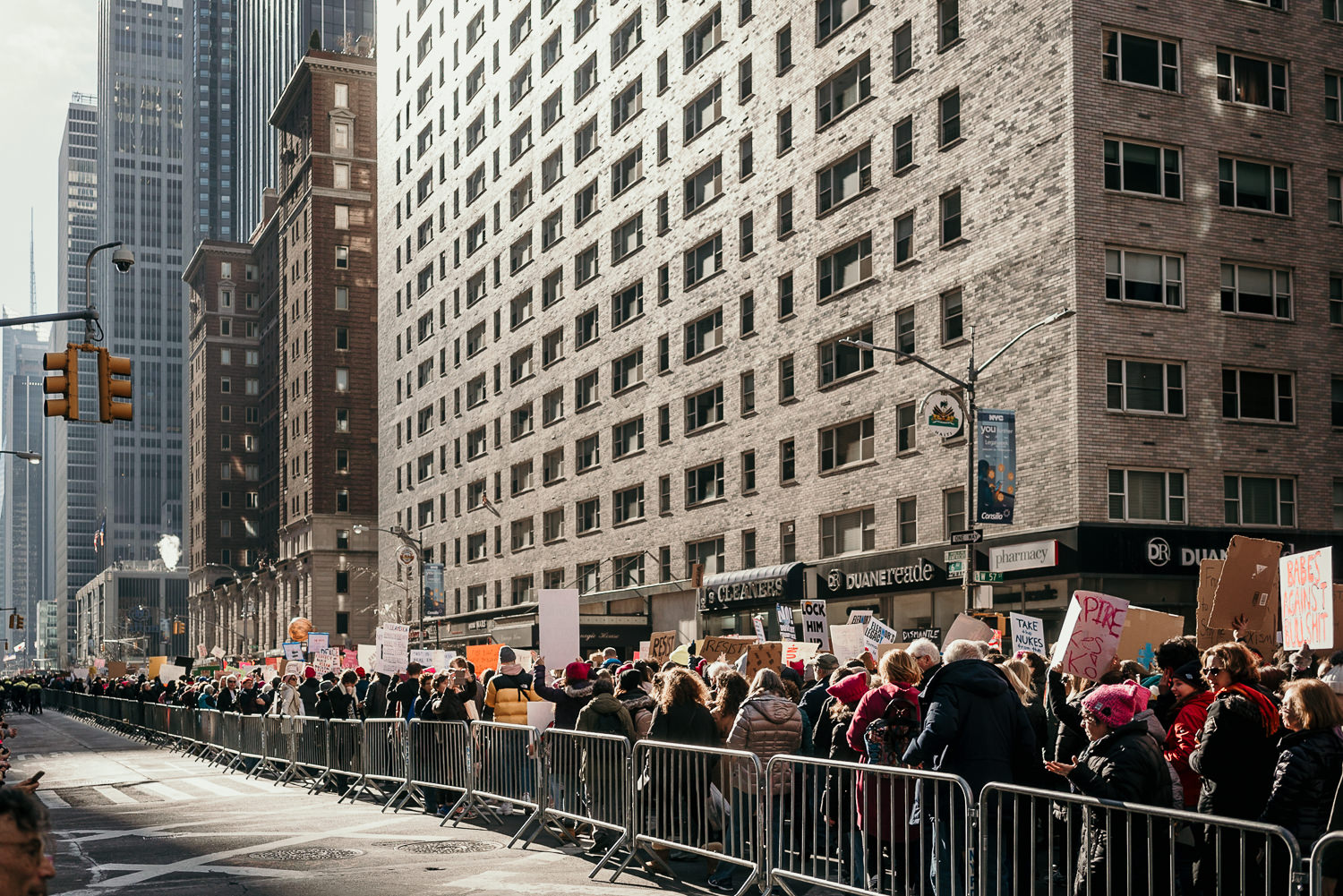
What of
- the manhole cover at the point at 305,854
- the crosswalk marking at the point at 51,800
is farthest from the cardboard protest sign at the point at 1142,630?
the crosswalk marking at the point at 51,800

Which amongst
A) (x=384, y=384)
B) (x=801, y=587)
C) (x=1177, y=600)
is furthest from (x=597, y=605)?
(x=384, y=384)

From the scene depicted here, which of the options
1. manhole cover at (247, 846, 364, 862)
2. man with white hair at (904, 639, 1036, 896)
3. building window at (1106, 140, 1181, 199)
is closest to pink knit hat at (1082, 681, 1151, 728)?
man with white hair at (904, 639, 1036, 896)

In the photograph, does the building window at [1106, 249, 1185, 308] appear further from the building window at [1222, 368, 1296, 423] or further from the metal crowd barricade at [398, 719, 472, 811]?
the metal crowd barricade at [398, 719, 472, 811]

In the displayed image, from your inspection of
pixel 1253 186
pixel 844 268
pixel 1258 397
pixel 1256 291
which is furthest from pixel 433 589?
pixel 1253 186

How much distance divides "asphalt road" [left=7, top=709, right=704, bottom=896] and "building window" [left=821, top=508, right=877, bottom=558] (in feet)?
74.8

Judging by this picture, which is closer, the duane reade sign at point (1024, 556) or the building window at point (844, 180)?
the duane reade sign at point (1024, 556)

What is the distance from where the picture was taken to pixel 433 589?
72688 millimetres

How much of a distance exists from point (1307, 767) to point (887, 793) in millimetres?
2808

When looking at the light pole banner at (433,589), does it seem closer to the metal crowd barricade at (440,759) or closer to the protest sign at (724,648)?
the protest sign at (724,648)

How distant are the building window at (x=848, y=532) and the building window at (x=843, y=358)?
157 inches

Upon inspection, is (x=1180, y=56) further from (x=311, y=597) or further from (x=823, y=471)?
(x=311, y=597)

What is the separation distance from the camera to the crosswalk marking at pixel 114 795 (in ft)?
72.5

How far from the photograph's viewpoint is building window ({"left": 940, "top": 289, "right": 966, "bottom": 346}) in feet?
131

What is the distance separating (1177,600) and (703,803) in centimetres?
2645
